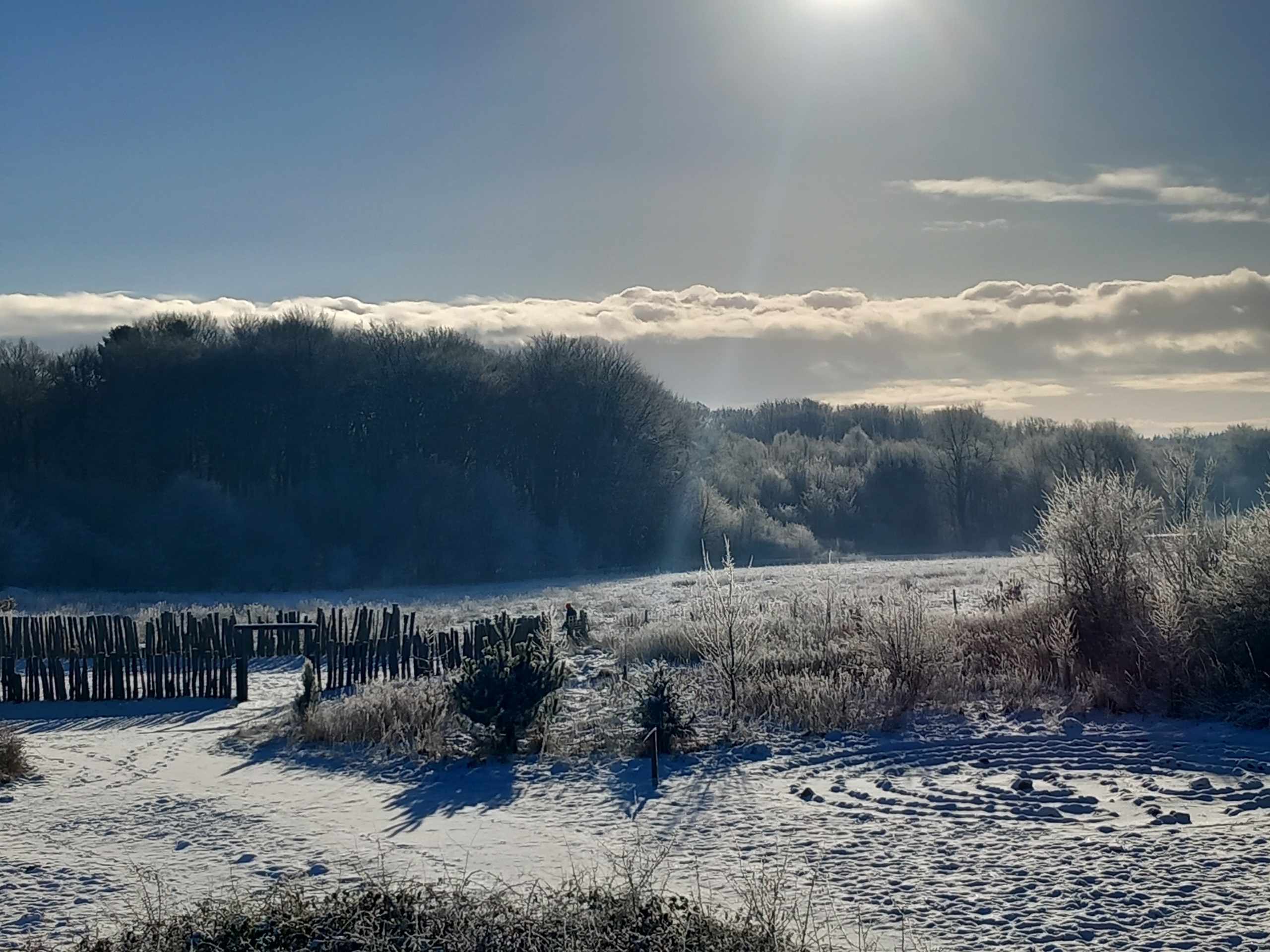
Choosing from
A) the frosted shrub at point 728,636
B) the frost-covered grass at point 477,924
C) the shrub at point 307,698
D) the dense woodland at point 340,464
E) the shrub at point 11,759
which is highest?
the dense woodland at point 340,464

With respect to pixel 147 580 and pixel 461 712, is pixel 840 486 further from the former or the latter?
pixel 461 712

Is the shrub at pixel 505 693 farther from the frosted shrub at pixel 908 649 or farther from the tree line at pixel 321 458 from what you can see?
the tree line at pixel 321 458

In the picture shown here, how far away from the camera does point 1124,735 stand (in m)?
11.0

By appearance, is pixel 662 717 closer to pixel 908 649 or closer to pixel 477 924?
pixel 908 649

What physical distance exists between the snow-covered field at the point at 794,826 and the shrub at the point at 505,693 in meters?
0.51

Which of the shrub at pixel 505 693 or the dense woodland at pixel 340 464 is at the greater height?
the dense woodland at pixel 340 464

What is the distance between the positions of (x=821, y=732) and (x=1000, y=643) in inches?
164

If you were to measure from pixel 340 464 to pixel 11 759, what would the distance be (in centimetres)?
4023

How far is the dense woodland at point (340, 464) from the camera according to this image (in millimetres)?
45562

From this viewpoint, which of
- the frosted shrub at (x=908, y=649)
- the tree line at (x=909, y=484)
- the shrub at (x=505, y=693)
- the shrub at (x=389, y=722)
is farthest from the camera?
the tree line at (x=909, y=484)

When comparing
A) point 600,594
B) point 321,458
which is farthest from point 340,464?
point 600,594

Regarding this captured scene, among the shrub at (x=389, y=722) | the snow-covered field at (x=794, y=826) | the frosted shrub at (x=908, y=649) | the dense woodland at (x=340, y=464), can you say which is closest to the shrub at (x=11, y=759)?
the snow-covered field at (x=794, y=826)

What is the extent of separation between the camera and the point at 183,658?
56.9 feet

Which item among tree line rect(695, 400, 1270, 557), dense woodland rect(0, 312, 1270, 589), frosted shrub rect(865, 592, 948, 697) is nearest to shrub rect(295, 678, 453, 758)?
frosted shrub rect(865, 592, 948, 697)
